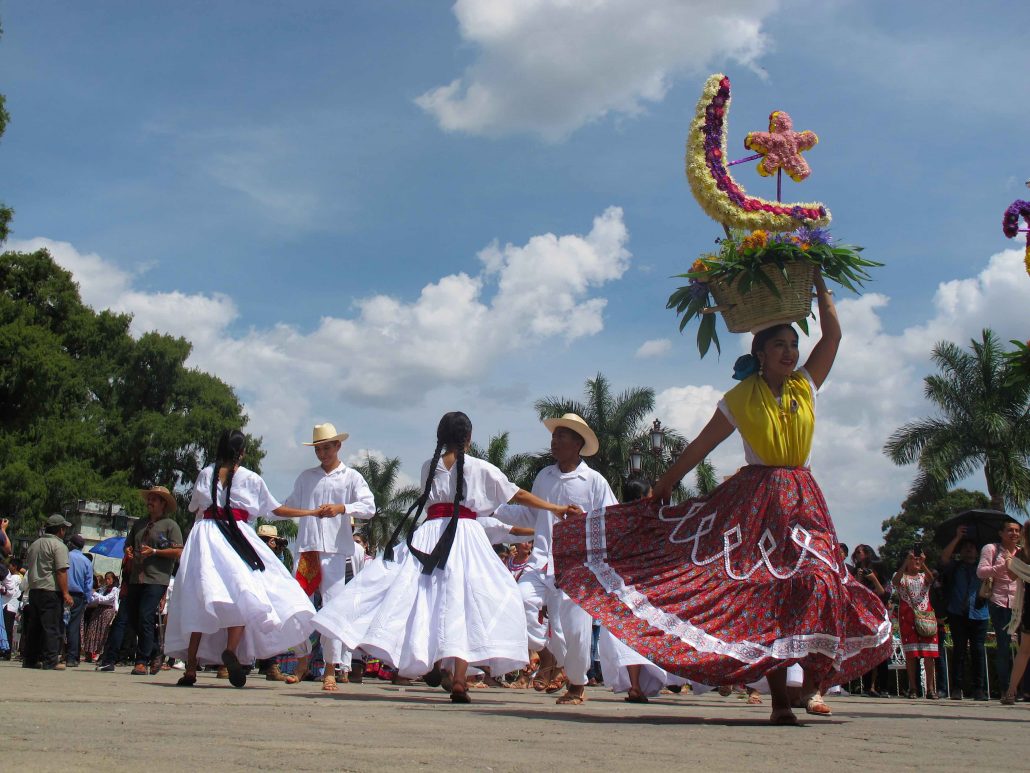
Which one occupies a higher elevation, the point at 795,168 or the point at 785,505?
the point at 795,168

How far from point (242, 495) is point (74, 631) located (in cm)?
837

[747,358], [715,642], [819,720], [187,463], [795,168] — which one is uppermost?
[187,463]

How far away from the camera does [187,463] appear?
4906cm

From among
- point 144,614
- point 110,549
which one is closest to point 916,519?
point 110,549

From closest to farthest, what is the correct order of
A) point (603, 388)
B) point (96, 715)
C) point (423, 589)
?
point (96, 715)
point (423, 589)
point (603, 388)

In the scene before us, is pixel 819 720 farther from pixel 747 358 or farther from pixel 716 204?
pixel 716 204

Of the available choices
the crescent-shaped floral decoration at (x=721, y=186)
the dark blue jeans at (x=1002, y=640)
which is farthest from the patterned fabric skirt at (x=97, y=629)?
the crescent-shaped floral decoration at (x=721, y=186)

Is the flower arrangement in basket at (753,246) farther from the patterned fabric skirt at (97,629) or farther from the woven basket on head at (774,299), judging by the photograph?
the patterned fabric skirt at (97,629)

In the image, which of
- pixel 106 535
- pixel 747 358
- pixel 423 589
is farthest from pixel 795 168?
pixel 106 535

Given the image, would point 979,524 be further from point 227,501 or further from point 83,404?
point 83,404

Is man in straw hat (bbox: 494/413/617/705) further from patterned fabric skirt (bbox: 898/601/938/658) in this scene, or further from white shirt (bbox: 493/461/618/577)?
patterned fabric skirt (bbox: 898/601/938/658)

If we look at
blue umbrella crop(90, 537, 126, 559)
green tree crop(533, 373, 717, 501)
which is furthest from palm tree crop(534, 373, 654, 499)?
blue umbrella crop(90, 537, 126, 559)

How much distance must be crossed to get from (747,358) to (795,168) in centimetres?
160

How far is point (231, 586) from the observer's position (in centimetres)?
881
